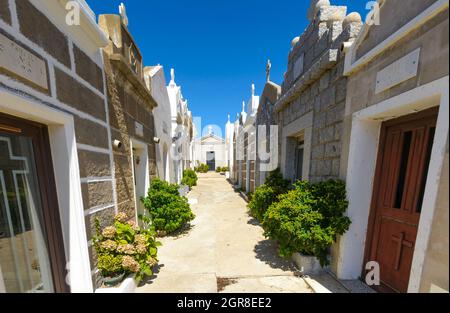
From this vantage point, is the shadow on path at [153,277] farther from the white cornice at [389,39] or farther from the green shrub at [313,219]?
the white cornice at [389,39]

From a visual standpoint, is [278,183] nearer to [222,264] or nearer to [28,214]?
[222,264]

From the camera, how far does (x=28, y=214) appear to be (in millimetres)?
1526

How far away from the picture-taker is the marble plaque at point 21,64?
3.81 feet

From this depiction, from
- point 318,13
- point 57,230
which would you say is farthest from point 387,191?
point 57,230

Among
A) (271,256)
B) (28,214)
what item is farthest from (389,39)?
(28,214)

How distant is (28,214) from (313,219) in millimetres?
3083

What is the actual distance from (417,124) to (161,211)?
169 inches

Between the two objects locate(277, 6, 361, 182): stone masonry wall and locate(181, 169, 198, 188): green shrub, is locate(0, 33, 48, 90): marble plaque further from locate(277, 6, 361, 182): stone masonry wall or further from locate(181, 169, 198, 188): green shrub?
locate(181, 169, 198, 188): green shrub

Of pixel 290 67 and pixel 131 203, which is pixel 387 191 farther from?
pixel 131 203

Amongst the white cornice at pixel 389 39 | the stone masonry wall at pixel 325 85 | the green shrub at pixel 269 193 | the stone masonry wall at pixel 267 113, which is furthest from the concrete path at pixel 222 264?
the white cornice at pixel 389 39

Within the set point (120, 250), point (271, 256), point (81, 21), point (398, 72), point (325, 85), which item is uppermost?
point (81, 21)

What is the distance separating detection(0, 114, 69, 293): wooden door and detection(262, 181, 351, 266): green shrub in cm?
262

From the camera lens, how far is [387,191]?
2.10 meters

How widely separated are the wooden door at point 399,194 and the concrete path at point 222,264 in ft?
3.40
